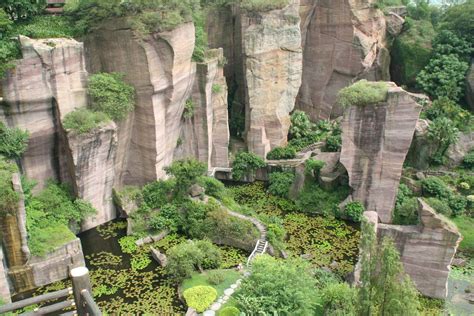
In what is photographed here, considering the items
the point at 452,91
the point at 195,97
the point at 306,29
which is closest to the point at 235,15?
the point at 306,29

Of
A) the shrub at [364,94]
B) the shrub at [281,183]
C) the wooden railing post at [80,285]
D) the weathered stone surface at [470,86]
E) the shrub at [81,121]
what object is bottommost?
the shrub at [281,183]

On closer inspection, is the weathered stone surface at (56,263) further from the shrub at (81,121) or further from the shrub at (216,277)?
the shrub at (216,277)

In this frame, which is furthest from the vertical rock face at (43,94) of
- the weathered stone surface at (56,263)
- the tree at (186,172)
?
the tree at (186,172)

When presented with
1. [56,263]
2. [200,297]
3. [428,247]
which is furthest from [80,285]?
[428,247]

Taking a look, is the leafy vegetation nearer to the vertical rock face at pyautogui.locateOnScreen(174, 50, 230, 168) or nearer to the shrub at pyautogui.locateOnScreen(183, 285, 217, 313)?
the shrub at pyautogui.locateOnScreen(183, 285, 217, 313)

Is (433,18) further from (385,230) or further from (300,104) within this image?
(385,230)

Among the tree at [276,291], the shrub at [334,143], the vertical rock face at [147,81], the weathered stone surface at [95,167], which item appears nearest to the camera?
the tree at [276,291]
